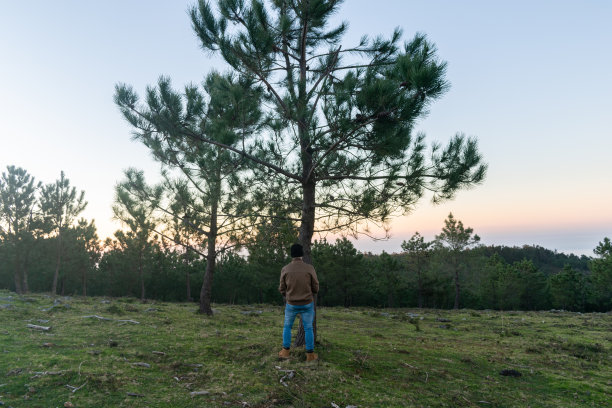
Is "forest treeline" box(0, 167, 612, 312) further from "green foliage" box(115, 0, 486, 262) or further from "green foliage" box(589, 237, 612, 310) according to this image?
"green foliage" box(115, 0, 486, 262)

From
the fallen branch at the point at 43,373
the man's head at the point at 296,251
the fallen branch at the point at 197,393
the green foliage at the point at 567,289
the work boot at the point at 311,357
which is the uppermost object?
the man's head at the point at 296,251

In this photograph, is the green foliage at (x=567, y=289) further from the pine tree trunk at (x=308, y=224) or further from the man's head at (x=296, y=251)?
the man's head at (x=296, y=251)

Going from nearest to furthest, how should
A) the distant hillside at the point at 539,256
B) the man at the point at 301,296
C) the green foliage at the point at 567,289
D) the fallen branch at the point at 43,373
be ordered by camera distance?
the fallen branch at the point at 43,373 → the man at the point at 301,296 → the green foliage at the point at 567,289 → the distant hillside at the point at 539,256

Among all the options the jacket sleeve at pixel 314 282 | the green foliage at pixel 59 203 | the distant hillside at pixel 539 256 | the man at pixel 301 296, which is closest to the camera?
the man at pixel 301 296

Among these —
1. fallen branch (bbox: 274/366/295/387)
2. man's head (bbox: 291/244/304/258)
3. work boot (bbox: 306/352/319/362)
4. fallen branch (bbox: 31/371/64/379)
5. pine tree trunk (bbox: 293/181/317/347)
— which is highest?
pine tree trunk (bbox: 293/181/317/347)

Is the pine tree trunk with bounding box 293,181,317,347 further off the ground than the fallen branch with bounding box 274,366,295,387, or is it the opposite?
the pine tree trunk with bounding box 293,181,317,347

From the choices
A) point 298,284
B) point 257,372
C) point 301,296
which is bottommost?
point 257,372

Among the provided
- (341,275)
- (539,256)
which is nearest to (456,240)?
(341,275)

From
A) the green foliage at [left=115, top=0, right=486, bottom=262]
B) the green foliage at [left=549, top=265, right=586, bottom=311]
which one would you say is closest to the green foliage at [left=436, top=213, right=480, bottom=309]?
the green foliage at [left=549, top=265, right=586, bottom=311]

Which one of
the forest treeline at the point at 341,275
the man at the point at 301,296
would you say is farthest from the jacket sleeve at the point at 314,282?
the forest treeline at the point at 341,275

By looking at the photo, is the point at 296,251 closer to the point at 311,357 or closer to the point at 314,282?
the point at 314,282

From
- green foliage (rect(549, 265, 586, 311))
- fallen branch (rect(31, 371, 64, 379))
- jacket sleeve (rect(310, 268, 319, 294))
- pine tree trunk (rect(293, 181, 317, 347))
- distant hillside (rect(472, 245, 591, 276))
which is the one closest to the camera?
fallen branch (rect(31, 371, 64, 379))

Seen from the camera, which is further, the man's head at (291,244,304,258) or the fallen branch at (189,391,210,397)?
the man's head at (291,244,304,258)

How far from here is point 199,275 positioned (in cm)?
3650
